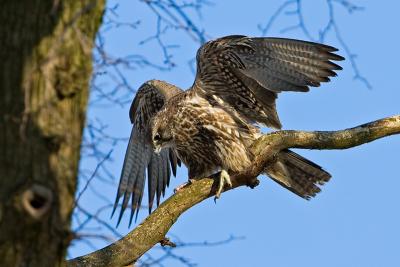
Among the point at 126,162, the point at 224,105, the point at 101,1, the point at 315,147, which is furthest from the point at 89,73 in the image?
the point at 126,162

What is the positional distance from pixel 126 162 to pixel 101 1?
5.27m

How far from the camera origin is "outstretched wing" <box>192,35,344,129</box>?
7.16 m

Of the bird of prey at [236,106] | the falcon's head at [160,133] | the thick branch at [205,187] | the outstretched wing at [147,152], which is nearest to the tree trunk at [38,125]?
the thick branch at [205,187]

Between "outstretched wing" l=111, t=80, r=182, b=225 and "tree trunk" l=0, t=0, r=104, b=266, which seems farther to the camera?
"outstretched wing" l=111, t=80, r=182, b=225

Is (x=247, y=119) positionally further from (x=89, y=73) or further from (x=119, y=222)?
(x=89, y=73)

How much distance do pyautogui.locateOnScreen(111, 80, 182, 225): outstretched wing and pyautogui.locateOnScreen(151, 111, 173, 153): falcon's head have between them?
0.34 meters

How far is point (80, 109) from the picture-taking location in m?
3.02

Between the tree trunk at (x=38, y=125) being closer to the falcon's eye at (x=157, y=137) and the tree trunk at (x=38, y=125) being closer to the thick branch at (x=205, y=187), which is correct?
the thick branch at (x=205, y=187)

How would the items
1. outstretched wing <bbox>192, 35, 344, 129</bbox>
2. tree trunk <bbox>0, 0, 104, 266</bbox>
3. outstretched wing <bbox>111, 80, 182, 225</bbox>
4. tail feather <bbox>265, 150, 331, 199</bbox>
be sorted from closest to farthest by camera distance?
tree trunk <bbox>0, 0, 104, 266</bbox>
outstretched wing <bbox>192, 35, 344, 129</bbox>
tail feather <bbox>265, 150, 331, 199</bbox>
outstretched wing <bbox>111, 80, 182, 225</bbox>

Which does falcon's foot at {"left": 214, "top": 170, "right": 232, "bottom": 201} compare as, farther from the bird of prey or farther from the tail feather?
the tail feather

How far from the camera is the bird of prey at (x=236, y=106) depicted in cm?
720

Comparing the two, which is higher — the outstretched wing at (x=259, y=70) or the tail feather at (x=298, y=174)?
→ the outstretched wing at (x=259, y=70)

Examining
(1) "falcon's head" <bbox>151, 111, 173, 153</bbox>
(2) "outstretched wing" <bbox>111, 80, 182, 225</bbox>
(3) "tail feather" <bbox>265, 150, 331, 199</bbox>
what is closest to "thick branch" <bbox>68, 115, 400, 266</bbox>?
(3) "tail feather" <bbox>265, 150, 331, 199</bbox>

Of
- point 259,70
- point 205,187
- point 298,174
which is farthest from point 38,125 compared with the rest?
point 298,174
